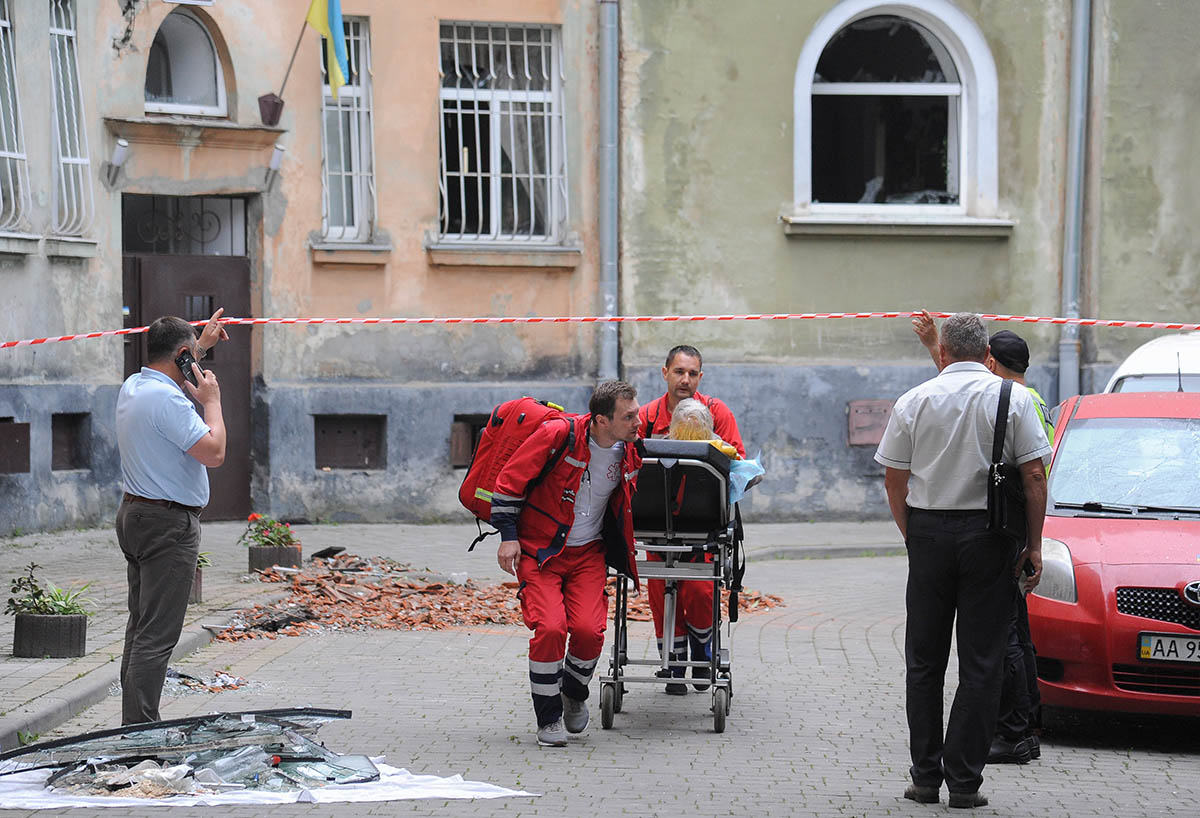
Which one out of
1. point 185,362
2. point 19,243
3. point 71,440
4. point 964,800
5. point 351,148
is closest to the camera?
point 964,800

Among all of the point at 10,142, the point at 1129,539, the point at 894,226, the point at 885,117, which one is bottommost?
the point at 1129,539

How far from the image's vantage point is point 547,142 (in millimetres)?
17203

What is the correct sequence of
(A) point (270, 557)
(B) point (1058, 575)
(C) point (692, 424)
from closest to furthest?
(B) point (1058, 575) < (C) point (692, 424) < (A) point (270, 557)

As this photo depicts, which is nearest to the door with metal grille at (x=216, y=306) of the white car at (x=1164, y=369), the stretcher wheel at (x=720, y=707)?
the white car at (x=1164, y=369)

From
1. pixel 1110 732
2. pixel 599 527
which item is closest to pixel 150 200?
pixel 599 527

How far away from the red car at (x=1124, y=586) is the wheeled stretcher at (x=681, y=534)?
4.92 feet

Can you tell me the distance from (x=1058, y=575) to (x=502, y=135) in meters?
10.5

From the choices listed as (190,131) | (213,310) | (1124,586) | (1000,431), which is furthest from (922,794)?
(190,131)

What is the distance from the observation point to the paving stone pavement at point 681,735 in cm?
645

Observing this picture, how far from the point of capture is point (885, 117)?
1780 cm

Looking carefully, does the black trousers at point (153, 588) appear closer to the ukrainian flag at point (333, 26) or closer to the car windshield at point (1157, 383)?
the car windshield at point (1157, 383)

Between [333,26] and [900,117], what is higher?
[333,26]

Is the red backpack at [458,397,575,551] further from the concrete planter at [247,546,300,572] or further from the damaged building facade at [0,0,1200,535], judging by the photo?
the damaged building facade at [0,0,1200,535]

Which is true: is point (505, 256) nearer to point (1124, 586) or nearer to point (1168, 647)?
point (1124, 586)
